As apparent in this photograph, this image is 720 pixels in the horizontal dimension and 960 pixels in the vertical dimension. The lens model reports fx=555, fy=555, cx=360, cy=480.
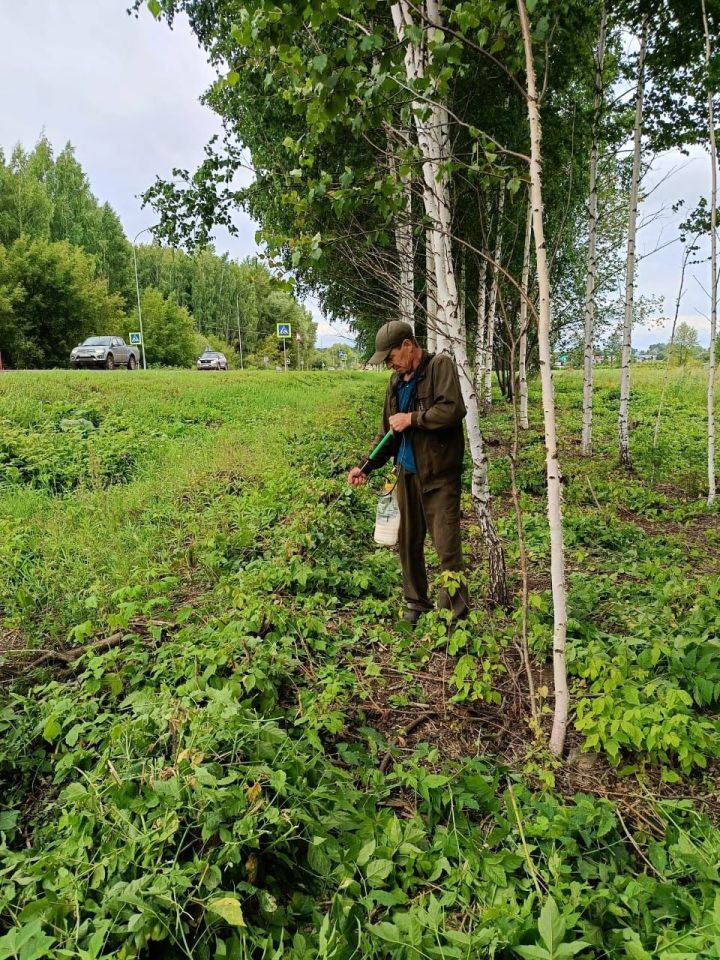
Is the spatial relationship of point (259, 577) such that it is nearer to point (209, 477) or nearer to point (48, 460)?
point (209, 477)

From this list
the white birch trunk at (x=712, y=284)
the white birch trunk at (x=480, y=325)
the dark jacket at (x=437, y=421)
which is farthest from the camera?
the white birch trunk at (x=480, y=325)

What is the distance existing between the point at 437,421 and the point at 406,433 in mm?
421

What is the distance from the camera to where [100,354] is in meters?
24.0

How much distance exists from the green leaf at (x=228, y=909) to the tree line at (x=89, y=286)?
1365 centimetres

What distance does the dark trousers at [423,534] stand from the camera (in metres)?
3.91

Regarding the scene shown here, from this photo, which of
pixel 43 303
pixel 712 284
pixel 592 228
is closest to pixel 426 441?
pixel 712 284

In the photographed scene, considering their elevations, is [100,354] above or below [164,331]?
below

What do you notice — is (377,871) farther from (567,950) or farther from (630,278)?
(630,278)

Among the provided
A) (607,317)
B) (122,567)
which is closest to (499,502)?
(122,567)

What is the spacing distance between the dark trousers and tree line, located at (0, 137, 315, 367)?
11349 mm

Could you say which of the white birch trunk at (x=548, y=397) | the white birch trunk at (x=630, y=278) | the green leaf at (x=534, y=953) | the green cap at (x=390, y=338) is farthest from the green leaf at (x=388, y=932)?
Answer: the white birch trunk at (x=630, y=278)

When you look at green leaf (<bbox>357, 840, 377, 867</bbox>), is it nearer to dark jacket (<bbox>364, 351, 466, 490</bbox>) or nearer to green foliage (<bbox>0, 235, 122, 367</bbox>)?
dark jacket (<bbox>364, 351, 466, 490</bbox>)

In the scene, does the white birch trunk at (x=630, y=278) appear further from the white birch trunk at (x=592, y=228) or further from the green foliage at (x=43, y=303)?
the green foliage at (x=43, y=303)

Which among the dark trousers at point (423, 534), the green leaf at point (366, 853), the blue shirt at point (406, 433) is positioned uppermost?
the blue shirt at point (406, 433)
